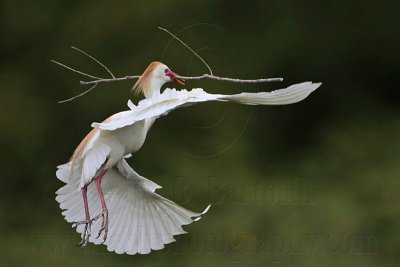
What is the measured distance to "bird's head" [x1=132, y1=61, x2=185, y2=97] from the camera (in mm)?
4145

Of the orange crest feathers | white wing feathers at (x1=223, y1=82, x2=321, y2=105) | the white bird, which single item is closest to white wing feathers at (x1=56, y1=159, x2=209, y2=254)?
the white bird

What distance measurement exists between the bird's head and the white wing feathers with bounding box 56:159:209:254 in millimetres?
430

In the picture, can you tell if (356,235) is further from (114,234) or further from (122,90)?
(114,234)

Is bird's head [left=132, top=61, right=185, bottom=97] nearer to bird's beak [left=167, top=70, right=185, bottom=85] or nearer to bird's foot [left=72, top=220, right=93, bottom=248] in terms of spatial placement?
bird's beak [left=167, top=70, right=185, bottom=85]

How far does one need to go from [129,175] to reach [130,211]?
17 cm

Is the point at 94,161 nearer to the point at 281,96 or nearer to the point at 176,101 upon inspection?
the point at 176,101

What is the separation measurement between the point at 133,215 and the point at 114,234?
10 centimetres

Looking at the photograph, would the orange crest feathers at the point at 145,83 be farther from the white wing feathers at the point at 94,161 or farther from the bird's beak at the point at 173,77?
the white wing feathers at the point at 94,161

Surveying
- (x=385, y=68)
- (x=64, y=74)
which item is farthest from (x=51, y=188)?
(x=385, y=68)

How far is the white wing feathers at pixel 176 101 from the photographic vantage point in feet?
11.6

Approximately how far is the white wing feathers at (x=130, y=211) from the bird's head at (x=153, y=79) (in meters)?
0.43

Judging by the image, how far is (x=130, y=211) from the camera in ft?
15.2

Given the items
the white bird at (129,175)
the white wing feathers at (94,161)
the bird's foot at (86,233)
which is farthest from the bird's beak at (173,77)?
the bird's foot at (86,233)

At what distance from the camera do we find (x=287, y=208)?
267 inches
